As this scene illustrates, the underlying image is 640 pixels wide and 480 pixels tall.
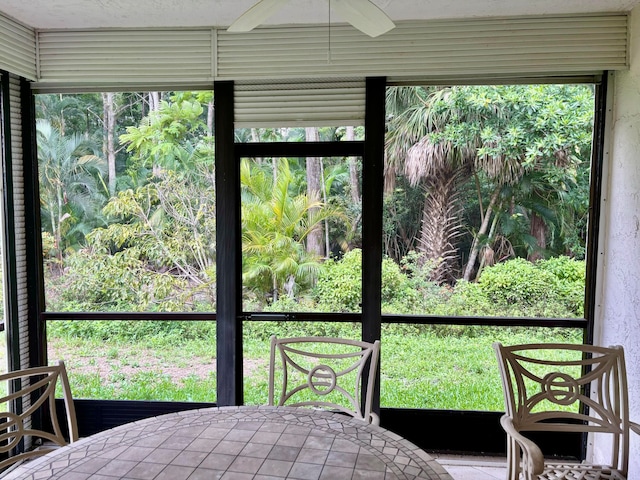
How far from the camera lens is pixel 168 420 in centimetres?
174

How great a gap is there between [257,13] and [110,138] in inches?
68.3

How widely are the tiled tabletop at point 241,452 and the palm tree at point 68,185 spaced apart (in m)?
1.77

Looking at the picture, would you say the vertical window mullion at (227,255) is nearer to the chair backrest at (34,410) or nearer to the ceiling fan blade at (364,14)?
the chair backrest at (34,410)

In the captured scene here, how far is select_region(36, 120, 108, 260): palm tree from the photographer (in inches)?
118

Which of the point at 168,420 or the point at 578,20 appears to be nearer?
the point at 168,420

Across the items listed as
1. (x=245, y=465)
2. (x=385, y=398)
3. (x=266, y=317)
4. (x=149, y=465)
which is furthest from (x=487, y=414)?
(x=149, y=465)

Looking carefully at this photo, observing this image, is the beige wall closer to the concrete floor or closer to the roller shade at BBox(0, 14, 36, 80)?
the concrete floor

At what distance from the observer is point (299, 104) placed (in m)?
2.85

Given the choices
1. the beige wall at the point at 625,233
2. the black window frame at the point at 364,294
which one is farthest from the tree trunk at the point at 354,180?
the beige wall at the point at 625,233

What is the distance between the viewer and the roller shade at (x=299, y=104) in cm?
281

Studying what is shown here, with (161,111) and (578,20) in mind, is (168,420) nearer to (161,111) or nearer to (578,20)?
(161,111)

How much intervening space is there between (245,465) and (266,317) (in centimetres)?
156

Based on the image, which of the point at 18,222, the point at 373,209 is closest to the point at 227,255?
the point at 373,209

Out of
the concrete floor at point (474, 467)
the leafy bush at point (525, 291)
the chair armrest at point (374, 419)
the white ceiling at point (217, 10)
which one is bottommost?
the concrete floor at point (474, 467)
